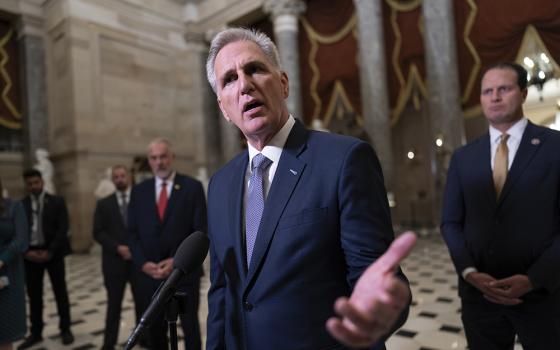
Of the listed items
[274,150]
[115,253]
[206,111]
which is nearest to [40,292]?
[115,253]

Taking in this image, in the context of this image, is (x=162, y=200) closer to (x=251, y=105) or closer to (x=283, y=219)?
(x=251, y=105)

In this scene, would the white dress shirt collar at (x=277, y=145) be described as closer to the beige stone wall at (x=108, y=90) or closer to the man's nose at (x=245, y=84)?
the man's nose at (x=245, y=84)

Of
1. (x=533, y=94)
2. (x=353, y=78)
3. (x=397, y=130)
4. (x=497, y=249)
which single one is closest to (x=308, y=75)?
(x=353, y=78)

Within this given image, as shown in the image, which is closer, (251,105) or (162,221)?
(251,105)

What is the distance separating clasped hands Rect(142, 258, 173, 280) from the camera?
3.22m

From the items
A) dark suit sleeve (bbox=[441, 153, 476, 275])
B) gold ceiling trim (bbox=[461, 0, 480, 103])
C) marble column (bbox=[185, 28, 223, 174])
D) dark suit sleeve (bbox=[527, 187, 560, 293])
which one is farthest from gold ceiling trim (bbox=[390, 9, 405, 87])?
dark suit sleeve (bbox=[527, 187, 560, 293])

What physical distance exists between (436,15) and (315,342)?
10479 millimetres

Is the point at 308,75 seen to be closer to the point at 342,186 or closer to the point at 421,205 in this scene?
the point at 421,205

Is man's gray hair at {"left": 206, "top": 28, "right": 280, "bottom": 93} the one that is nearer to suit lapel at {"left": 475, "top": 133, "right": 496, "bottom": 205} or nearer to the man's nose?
the man's nose

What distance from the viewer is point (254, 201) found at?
141 cm

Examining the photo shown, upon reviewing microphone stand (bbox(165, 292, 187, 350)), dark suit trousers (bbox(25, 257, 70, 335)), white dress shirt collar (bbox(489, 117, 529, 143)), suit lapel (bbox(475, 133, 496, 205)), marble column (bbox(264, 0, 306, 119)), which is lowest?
dark suit trousers (bbox(25, 257, 70, 335))

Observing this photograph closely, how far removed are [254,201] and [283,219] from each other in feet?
0.59

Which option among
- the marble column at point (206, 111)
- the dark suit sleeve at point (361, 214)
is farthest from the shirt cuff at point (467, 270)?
the marble column at point (206, 111)

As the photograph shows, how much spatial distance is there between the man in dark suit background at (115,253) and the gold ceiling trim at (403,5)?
9970mm
